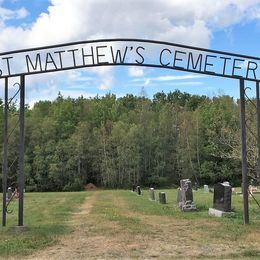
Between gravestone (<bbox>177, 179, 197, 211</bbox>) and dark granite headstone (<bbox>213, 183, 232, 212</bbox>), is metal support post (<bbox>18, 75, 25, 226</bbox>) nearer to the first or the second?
dark granite headstone (<bbox>213, 183, 232, 212</bbox>)

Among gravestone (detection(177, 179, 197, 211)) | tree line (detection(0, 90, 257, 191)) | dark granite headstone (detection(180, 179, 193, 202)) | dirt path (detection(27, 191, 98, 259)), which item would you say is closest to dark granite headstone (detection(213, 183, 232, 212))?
gravestone (detection(177, 179, 197, 211))

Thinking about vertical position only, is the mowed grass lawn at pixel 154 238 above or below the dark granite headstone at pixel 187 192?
below

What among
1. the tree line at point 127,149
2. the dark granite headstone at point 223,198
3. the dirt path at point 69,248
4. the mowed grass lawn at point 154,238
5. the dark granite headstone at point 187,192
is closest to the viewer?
the dirt path at point 69,248

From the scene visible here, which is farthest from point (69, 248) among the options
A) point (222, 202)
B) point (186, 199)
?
point (186, 199)

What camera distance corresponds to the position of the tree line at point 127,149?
231 feet

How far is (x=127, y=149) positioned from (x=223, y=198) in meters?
57.7

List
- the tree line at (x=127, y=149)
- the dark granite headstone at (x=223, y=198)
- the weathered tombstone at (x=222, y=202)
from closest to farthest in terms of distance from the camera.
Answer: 1. the weathered tombstone at (x=222, y=202)
2. the dark granite headstone at (x=223, y=198)
3. the tree line at (x=127, y=149)

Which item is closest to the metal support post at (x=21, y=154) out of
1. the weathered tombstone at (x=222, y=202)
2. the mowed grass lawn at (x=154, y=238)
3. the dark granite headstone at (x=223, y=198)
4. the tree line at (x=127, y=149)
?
the mowed grass lawn at (x=154, y=238)

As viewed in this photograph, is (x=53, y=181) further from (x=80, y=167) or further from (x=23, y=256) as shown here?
(x=23, y=256)

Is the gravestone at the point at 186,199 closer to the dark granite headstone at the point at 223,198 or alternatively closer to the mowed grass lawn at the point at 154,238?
the dark granite headstone at the point at 223,198

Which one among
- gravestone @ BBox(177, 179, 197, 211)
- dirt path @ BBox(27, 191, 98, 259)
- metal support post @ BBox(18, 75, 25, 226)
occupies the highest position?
metal support post @ BBox(18, 75, 25, 226)

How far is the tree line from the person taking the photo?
7044cm

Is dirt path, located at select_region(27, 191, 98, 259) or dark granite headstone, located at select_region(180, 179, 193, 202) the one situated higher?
dark granite headstone, located at select_region(180, 179, 193, 202)

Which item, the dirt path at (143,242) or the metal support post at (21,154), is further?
the metal support post at (21,154)
